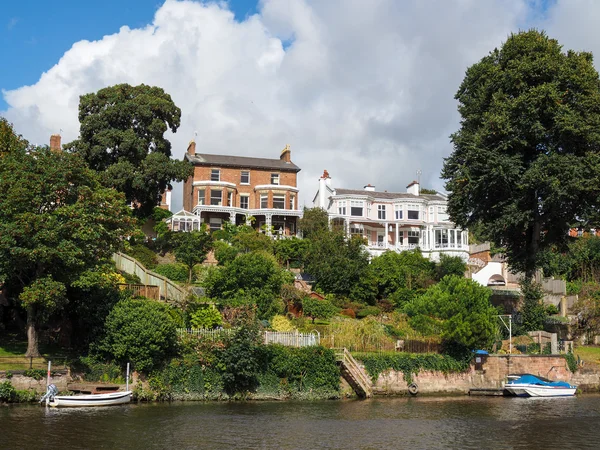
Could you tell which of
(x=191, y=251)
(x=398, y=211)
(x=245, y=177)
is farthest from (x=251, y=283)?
(x=398, y=211)

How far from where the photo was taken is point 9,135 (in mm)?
42156

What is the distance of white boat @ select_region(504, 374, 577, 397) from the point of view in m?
37.6

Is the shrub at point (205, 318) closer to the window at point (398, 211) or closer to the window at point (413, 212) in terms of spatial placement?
the window at point (398, 211)

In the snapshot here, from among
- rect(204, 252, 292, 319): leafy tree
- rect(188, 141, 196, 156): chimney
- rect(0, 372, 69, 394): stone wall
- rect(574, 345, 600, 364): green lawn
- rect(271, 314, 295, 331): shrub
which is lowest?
rect(0, 372, 69, 394): stone wall

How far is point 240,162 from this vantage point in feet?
246

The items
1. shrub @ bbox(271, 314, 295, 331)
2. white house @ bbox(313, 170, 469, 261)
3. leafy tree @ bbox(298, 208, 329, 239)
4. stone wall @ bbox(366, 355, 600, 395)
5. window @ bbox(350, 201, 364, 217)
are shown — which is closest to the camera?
stone wall @ bbox(366, 355, 600, 395)

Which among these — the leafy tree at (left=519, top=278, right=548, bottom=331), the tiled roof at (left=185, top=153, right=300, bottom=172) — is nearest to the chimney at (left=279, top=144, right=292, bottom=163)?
the tiled roof at (left=185, top=153, right=300, bottom=172)

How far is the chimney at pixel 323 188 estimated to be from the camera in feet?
253

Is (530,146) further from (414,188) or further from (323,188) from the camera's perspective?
(414,188)

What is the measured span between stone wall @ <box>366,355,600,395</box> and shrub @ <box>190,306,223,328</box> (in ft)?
31.3

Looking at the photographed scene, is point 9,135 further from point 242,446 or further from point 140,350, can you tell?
point 242,446

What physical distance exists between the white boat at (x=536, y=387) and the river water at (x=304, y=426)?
406 centimetres

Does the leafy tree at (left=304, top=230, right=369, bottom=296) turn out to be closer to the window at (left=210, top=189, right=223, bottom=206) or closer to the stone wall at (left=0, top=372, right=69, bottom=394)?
the window at (left=210, top=189, right=223, bottom=206)

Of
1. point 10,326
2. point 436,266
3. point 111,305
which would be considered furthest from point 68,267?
point 436,266
